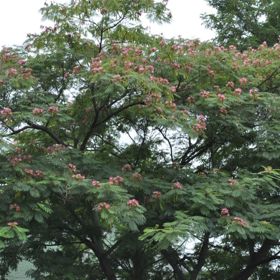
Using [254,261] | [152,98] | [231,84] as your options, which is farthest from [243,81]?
[254,261]

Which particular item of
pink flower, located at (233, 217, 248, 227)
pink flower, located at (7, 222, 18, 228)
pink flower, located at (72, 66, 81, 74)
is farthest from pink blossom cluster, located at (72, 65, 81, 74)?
pink flower, located at (233, 217, 248, 227)

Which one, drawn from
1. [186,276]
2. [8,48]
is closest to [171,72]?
[8,48]

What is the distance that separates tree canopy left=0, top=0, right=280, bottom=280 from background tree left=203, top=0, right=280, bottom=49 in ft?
19.7

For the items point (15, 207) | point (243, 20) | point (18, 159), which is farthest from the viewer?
point (243, 20)

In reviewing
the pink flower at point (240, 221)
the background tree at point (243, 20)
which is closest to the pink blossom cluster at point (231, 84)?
the pink flower at point (240, 221)

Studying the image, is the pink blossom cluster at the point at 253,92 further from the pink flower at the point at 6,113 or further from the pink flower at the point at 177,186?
the pink flower at the point at 6,113

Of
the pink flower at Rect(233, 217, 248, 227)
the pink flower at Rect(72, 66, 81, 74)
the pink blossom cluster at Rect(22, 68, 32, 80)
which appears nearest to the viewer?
the pink flower at Rect(233, 217, 248, 227)

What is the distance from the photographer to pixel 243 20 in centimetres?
1427

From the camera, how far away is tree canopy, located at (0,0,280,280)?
5531mm

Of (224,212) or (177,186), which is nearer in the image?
(224,212)

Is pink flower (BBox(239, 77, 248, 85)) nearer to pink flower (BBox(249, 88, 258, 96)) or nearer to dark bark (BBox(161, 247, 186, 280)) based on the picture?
pink flower (BBox(249, 88, 258, 96))

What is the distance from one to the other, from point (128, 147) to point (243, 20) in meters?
7.44

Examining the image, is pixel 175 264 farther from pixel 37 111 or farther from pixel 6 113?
pixel 6 113

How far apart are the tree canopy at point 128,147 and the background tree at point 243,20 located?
601 cm
